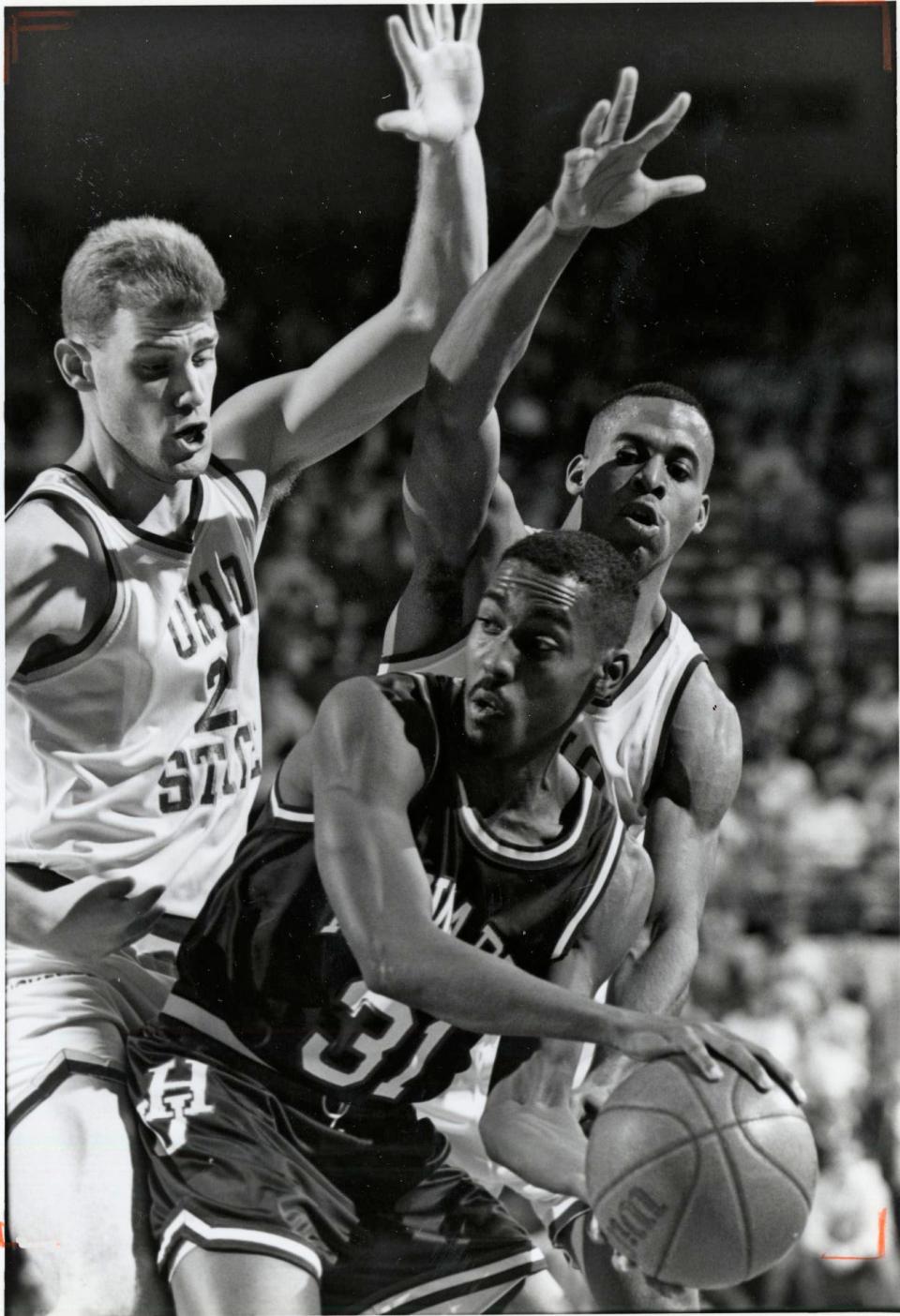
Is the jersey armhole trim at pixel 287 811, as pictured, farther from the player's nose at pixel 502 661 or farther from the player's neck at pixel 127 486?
the player's neck at pixel 127 486

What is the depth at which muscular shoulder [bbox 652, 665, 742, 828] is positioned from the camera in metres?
2.88

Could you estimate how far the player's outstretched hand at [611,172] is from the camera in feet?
9.43

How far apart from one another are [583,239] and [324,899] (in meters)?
1.48

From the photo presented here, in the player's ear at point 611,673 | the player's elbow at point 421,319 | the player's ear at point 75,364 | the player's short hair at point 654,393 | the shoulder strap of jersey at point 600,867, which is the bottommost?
the shoulder strap of jersey at point 600,867

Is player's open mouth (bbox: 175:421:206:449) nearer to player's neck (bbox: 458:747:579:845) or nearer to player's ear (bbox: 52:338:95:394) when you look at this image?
player's ear (bbox: 52:338:95:394)

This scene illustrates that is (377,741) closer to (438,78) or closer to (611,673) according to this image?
(611,673)

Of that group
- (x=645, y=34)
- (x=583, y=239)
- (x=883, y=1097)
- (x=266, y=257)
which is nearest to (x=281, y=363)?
(x=266, y=257)

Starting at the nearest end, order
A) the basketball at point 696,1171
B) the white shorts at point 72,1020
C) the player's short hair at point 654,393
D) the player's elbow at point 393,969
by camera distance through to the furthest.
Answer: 1. the basketball at point 696,1171
2. the player's elbow at point 393,969
3. the white shorts at point 72,1020
4. the player's short hair at point 654,393

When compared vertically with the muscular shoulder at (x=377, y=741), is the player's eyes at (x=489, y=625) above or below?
above

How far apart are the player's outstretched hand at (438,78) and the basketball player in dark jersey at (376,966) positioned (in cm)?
92

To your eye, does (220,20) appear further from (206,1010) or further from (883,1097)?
(883,1097)

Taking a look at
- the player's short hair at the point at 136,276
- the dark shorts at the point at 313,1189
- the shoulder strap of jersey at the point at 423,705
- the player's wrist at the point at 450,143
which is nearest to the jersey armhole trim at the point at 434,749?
the shoulder strap of jersey at the point at 423,705

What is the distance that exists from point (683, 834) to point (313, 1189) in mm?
1038

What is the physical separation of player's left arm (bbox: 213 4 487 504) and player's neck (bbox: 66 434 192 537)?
162 mm
